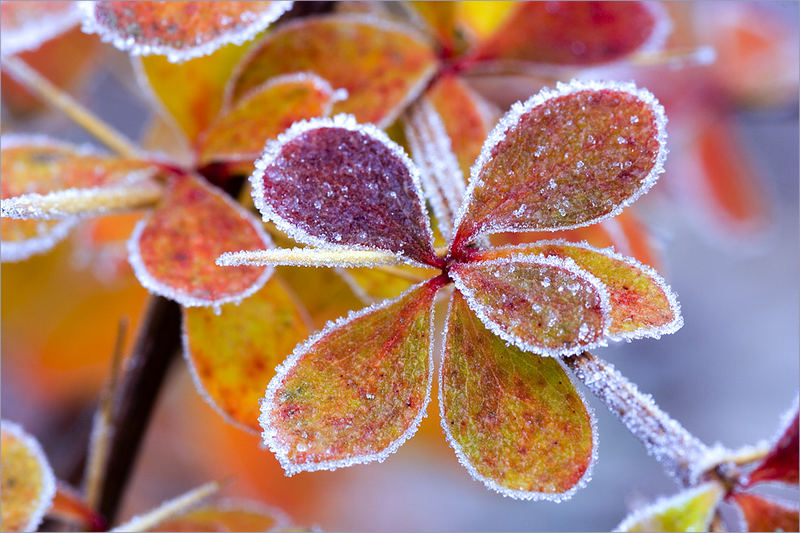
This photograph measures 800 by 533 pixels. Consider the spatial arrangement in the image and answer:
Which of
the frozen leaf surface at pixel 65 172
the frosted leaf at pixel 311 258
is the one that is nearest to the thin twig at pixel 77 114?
the frozen leaf surface at pixel 65 172

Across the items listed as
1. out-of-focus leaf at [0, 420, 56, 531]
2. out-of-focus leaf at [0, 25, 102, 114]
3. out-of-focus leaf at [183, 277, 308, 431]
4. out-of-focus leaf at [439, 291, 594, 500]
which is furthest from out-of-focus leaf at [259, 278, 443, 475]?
out-of-focus leaf at [0, 25, 102, 114]

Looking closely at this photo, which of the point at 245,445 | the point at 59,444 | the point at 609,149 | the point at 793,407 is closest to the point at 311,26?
the point at 609,149

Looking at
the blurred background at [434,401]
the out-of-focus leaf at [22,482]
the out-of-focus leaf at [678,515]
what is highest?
the blurred background at [434,401]

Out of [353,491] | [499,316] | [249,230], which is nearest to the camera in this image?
[499,316]

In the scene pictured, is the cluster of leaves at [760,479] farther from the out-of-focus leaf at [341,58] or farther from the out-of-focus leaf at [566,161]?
the out-of-focus leaf at [341,58]

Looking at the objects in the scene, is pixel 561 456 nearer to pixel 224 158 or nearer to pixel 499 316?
pixel 499 316

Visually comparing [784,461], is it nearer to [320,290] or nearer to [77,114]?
[320,290]

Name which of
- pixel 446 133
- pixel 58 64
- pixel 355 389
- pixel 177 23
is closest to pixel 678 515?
pixel 355 389
